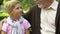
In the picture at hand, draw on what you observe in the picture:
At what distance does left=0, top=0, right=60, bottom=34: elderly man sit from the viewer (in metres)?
3.83

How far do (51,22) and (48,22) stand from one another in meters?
0.05

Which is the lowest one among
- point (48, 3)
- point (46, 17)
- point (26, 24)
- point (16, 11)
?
point (26, 24)

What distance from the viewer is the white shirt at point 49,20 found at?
3869 millimetres

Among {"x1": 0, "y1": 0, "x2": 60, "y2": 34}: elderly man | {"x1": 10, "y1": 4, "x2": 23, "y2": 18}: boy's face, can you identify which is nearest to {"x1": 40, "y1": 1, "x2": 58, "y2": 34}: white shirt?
{"x1": 0, "y1": 0, "x2": 60, "y2": 34}: elderly man

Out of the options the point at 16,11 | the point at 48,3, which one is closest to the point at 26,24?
the point at 16,11

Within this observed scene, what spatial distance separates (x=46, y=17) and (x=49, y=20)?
8 centimetres

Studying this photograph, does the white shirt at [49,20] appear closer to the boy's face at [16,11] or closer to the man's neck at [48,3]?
the man's neck at [48,3]

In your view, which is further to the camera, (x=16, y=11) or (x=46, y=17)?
(x=46, y=17)

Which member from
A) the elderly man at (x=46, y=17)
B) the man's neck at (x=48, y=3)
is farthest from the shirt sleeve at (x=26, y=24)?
the man's neck at (x=48, y=3)

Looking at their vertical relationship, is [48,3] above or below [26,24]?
above

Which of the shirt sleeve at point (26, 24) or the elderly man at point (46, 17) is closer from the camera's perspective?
the elderly man at point (46, 17)

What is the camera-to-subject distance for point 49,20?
3883 millimetres

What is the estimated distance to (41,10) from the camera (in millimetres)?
4008

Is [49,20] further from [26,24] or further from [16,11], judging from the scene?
[16,11]
